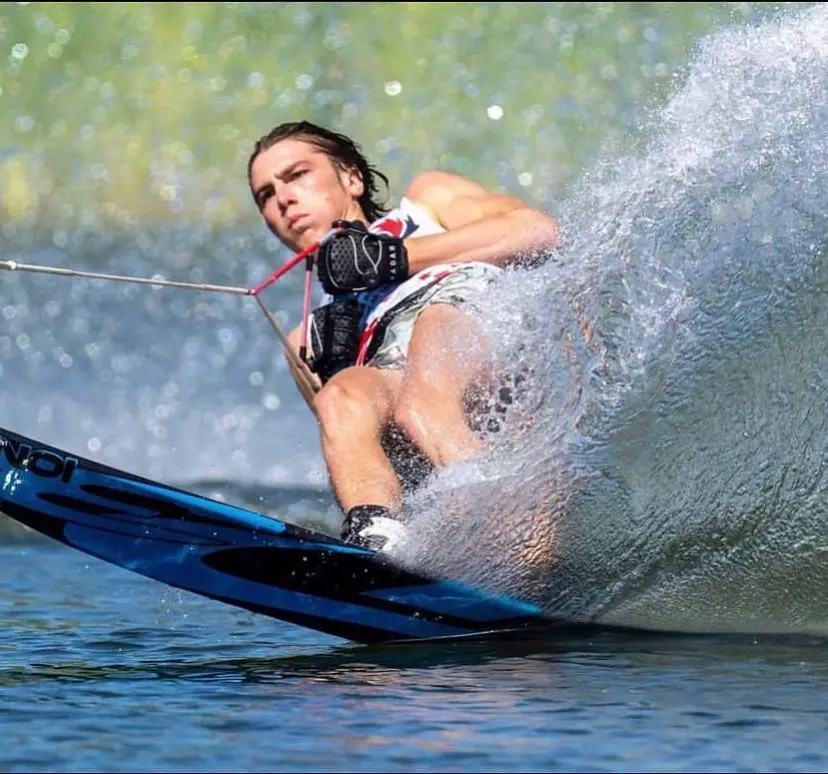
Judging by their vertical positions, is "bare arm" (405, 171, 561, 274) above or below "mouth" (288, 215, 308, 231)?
below

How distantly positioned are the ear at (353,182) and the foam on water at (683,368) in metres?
0.92

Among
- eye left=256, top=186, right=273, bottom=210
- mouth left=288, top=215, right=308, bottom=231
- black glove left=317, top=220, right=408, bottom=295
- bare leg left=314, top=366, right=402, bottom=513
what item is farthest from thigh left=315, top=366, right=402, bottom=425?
eye left=256, top=186, right=273, bottom=210

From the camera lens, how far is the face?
5270 mm

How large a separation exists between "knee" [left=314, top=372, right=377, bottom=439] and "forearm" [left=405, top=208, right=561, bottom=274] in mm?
465

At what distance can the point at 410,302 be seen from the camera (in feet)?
16.4

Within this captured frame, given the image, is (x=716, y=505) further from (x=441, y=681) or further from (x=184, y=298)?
(x=184, y=298)

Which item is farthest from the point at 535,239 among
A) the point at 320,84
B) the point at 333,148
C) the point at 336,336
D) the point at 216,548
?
the point at 320,84

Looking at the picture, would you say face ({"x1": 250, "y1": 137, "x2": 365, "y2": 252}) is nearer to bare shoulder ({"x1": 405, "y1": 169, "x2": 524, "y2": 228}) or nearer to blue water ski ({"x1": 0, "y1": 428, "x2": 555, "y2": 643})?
bare shoulder ({"x1": 405, "y1": 169, "x2": 524, "y2": 228})

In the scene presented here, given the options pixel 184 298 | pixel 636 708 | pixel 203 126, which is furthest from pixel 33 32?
pixel 636 708

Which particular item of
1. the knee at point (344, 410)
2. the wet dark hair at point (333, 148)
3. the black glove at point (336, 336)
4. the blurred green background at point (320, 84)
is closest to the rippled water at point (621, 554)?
the knee at point (344, 410)

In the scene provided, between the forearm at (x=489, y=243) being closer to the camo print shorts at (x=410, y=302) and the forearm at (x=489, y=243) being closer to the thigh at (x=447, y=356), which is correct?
the camo print shorts at (x=410, y=302)

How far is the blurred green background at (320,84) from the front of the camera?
14086 mm

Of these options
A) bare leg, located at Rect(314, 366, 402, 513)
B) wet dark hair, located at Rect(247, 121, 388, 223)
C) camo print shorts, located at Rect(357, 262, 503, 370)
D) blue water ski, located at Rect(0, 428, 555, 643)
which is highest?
wet dark hair, located at Rect(247, 121, 388, 223)

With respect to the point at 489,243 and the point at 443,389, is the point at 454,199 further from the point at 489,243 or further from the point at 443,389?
the point at 443,389
